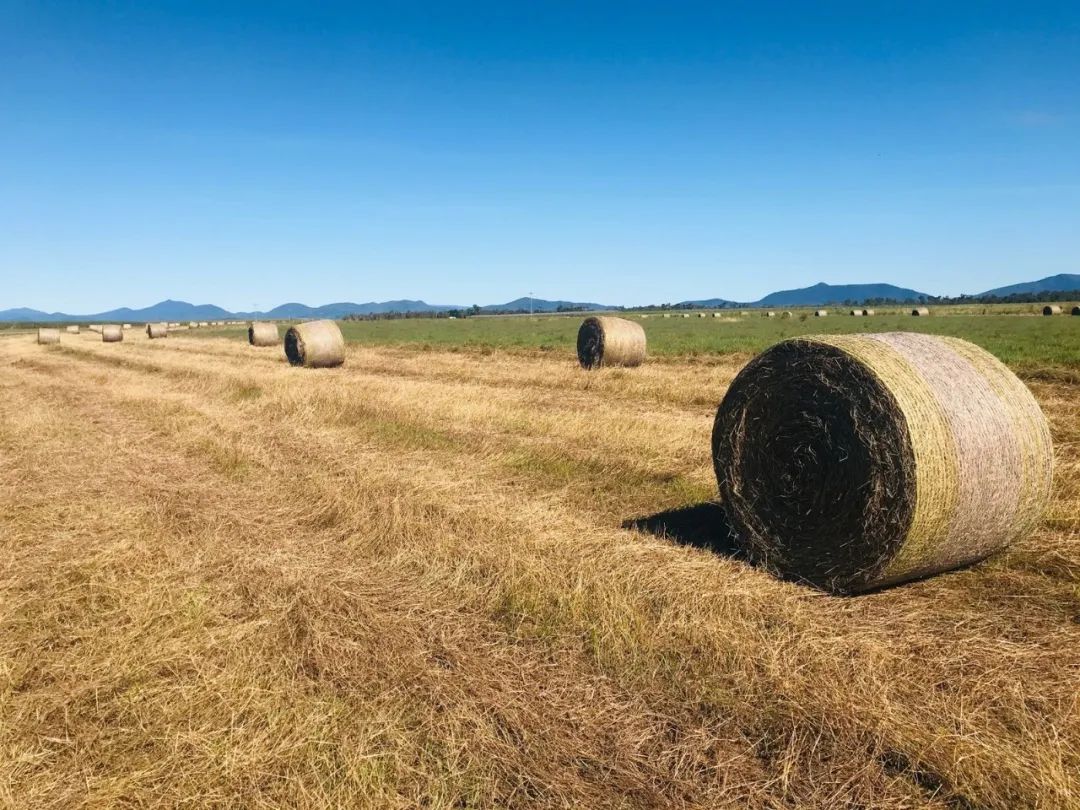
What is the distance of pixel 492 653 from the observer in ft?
15.8

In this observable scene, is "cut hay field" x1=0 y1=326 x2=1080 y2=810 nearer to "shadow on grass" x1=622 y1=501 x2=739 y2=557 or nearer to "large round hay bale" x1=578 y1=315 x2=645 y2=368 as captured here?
"shadow on grass" x1=622 y1=501 x2=739 y2=557

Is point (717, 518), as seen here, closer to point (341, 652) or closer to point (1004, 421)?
point (1004, 421)

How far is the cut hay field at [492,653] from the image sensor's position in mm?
3537

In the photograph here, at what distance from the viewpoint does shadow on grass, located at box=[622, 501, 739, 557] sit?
22.9ft

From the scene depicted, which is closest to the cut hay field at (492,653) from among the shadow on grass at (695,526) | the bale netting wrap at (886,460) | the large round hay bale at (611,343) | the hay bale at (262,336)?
the shadow on grass at (695,526)

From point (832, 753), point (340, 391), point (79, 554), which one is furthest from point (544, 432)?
point (832, 753)

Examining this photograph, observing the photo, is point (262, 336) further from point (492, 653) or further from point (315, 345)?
point (492, 653)

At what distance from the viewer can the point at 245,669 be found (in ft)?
15.0

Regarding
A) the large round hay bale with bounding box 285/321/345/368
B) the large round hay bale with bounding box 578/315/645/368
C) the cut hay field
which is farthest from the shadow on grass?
the large round hay bale with bounding box 285/321/345/368

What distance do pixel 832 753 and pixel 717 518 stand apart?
169 inches

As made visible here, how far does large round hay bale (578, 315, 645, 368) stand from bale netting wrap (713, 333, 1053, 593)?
16.6 metres

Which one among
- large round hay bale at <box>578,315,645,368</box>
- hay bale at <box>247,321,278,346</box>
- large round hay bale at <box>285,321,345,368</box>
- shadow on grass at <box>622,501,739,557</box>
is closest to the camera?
shadow on grass at <box>622,501,739,557</box>

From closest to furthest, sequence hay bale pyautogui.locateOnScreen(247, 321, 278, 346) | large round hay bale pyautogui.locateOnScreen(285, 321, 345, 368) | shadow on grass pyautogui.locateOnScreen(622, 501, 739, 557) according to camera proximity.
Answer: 1. shadow on grass pyautogui.locateOnScreen(622, 501, 739, 557)
2. large round hay bale pyautogui.locateOnScreen(285, 321, 345, 368)
3. hay bale pyautogui.locateOnScreen(247, 321, 278, 346)

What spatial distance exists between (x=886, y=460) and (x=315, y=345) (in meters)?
23.8
